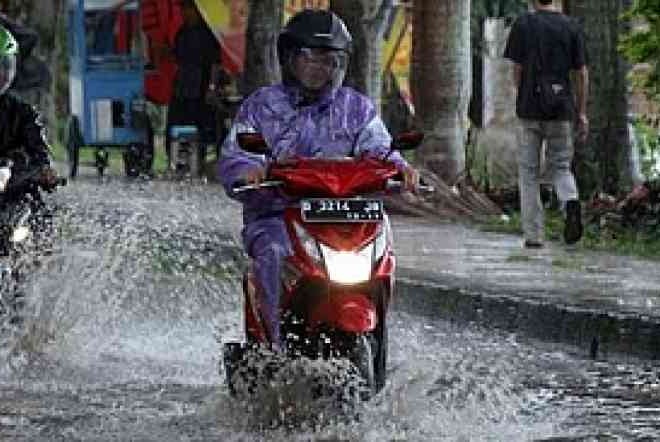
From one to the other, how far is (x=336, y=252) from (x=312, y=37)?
944 mm

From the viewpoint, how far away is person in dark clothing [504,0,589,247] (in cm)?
1441

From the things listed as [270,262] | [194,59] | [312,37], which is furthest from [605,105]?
[270,262]

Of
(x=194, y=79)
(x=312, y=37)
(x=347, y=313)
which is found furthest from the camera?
(x=194, y=79)

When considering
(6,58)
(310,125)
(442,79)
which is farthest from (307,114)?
(442,79)

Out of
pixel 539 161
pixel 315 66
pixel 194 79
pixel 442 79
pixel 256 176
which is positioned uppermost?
pixel 315 66

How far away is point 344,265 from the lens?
7.12 m

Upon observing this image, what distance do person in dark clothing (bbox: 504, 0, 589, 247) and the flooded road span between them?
219 cm

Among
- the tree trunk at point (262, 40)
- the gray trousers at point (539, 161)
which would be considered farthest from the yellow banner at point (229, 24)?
the gray trousers at point (539, 161)

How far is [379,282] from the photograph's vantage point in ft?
23.9

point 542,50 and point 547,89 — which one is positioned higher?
point 542,50

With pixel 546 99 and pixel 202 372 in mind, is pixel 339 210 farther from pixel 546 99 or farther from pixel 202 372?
pixel 546 99

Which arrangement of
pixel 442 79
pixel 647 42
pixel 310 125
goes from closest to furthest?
pixel 310 125
pixel 647 42
pixel 442 79

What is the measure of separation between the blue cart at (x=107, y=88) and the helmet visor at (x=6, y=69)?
15.6 m

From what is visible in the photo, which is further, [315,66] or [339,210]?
[315,66]
